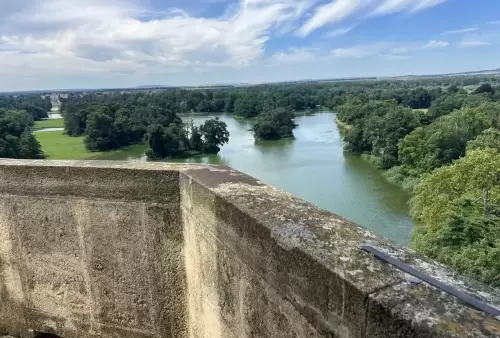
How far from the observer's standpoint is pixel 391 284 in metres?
1.22

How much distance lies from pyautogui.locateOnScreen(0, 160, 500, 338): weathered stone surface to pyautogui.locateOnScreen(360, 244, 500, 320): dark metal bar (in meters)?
0.03

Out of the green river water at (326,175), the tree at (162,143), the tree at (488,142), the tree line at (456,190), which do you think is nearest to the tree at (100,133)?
the green river water at (326,175)

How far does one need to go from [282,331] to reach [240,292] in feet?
1.13

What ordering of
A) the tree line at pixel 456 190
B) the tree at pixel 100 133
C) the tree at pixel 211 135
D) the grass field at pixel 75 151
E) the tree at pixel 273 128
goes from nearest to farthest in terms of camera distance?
the tree line at pixel 456 190 < the grass field at pixel 75 151 < the tree at pixel 211 135 < the tree at pixel 100 133 < the tree at pixel 273 128

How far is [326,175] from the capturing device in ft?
116

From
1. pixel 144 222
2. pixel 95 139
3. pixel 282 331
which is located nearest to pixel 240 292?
pixel 282 331

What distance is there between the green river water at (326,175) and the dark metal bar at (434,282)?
533 inches

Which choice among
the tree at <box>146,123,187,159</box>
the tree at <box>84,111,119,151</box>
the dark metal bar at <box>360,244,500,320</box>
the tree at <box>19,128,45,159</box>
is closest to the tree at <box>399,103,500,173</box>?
the tree at <box>146,123,187,159</box>

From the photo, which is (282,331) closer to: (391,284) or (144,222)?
(391,284)

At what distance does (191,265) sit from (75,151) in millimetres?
55459

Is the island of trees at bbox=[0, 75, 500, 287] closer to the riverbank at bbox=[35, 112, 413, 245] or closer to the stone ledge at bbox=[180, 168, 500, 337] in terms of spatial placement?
the riverbank at bbox=[35, 112, 413, 245]

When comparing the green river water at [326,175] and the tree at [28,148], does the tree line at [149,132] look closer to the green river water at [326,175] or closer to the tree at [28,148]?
the green river water at [326,175]

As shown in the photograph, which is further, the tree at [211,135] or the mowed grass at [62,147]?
the tree at [211,135]

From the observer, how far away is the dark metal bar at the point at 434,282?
1084mm
